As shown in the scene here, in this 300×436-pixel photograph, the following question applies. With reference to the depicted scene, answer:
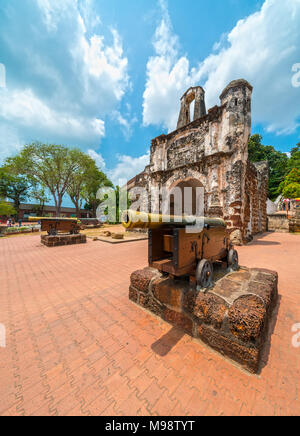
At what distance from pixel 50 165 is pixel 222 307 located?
23.6 meters

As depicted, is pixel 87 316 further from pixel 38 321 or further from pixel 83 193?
pixel 83 193

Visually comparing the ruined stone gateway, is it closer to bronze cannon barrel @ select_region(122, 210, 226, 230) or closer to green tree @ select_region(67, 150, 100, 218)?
bronze cannon barrel @ select_region(122, 210, 226, 230)

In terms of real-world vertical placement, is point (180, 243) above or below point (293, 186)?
below

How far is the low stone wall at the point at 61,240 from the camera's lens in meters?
7.70

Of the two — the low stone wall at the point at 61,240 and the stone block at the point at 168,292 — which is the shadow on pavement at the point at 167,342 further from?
the low stone wall at the point at 61,240

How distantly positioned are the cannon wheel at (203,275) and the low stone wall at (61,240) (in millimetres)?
7919

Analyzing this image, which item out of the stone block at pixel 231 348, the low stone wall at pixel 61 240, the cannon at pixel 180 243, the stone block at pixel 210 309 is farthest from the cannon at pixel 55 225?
the stone block at pixel 231 348

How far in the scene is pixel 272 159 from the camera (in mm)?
28969

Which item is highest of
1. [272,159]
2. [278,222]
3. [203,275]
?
[272,159]

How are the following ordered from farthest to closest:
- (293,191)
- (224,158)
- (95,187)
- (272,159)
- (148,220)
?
1. (272,159)
2. (95,187)
3. (293,191)
4. (224,158)
5. (148,220)

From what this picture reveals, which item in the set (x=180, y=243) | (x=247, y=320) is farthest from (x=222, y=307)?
(x=180, y=243)

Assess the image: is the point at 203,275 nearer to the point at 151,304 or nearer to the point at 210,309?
the point at 210,309
